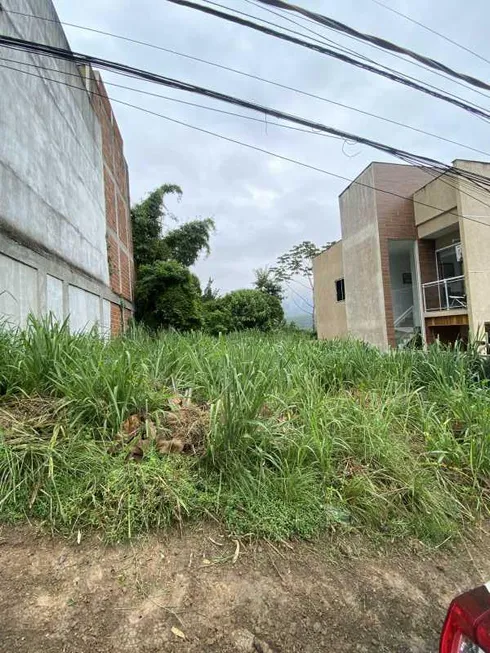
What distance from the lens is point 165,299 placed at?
13000 mm

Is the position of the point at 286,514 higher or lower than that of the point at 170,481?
lower

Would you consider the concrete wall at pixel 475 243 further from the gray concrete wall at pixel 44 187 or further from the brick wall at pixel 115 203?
the gray concrete wall at pixel 44 187

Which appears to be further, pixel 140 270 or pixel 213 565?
pixel 140 270

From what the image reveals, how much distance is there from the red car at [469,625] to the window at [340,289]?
52.7 feet

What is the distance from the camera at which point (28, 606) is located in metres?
1.51

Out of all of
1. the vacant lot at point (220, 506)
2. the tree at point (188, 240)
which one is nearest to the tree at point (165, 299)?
the tree at point (188, 240)

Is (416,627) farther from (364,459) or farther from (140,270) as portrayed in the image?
(140,270)

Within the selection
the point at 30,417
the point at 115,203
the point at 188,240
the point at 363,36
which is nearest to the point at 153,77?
the point at 363,36

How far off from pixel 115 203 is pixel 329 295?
10814mm

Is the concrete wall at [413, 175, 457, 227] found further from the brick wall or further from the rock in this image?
the rock

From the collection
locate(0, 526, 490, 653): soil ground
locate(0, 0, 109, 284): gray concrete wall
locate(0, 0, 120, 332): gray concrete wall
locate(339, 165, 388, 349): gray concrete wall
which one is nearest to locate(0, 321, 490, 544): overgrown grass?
locate(0, 526, 490, 653): soil ground

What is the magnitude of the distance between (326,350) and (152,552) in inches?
133

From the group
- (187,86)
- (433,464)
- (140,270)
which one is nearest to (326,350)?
(433,464)

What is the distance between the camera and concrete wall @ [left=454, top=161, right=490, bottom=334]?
404 inches
